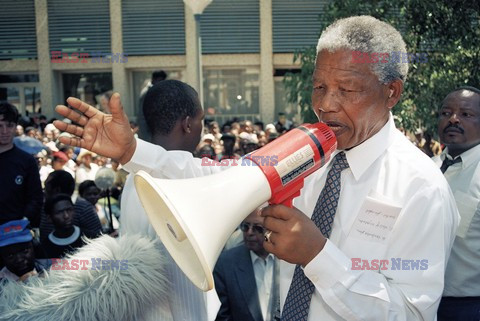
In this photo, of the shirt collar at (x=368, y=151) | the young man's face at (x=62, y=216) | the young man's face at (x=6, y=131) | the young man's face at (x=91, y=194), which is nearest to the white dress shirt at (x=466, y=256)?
the shirt collar at (x=368, y=151)

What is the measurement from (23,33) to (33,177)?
12.7 metres

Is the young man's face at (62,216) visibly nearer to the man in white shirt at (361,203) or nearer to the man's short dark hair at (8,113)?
the man's short dark hair at (8,113)

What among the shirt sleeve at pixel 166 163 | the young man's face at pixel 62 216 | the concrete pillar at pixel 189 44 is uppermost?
the concrete pillar at pixel 189 44

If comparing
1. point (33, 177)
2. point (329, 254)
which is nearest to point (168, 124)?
point (329, 254)

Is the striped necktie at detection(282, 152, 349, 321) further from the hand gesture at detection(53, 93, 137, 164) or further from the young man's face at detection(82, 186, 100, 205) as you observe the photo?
the young man's face at detection(82, 186, 100, 205)

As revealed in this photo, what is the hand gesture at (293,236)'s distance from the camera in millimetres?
1412

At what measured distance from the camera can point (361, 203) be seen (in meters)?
1.63

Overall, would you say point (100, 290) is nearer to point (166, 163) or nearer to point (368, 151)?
point (166, 163)

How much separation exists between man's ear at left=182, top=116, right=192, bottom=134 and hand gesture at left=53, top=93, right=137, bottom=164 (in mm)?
548

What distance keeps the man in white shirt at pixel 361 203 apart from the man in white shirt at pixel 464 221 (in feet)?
4.60

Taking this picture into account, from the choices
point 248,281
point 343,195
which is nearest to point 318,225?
point 343,195

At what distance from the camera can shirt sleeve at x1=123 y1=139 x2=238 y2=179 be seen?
6.17 feet

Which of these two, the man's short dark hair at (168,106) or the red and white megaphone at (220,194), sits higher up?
the man's short dark hair at (168,106)

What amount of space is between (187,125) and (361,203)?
3.15 ft
